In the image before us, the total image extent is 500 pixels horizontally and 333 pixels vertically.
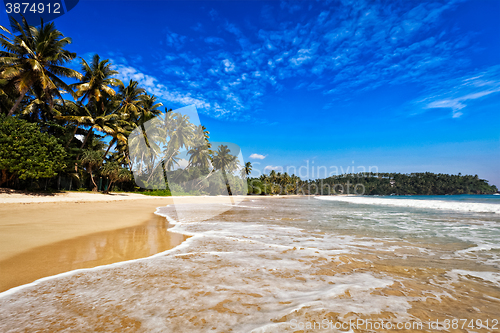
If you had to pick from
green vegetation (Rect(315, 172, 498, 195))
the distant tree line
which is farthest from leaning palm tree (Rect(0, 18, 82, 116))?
green vegetation (Rect(315, 172, 498, 195))

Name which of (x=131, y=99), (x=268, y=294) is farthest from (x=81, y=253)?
(x=131, y=99)

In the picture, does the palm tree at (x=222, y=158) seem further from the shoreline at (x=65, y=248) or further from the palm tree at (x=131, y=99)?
the shoreline at (x=65, y=248)

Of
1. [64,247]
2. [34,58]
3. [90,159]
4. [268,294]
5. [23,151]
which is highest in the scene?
[34,58]

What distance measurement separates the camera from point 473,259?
374 centimetres

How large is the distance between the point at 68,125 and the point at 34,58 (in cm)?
645

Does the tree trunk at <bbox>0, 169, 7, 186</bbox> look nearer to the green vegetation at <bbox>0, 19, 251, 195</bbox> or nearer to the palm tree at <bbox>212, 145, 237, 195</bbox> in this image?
the green vegetation at <bbox>0, 19, 251, 195</bbox>

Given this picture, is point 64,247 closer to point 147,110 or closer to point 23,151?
point 23,151

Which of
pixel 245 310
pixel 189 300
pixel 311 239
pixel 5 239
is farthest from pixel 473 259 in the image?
pixel 5 239

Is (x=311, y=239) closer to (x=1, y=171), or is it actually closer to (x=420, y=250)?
(x=420, y=250)

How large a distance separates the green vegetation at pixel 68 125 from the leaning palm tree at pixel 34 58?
0.19ft

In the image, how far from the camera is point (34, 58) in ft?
56.6

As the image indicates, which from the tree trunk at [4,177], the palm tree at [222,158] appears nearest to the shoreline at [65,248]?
the tree trunk at [4,177]

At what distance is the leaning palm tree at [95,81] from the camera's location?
22.6m

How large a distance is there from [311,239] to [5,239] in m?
6.56
